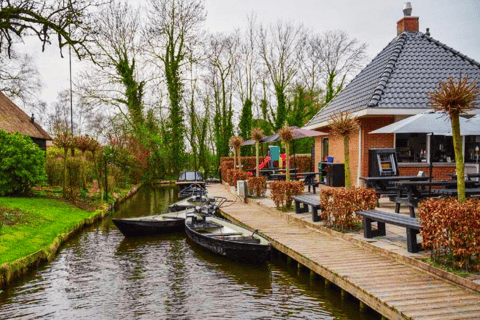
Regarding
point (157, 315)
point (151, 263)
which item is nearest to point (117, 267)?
point (151, 263)

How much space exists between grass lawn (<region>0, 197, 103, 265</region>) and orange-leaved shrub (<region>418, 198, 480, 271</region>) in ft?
26.3

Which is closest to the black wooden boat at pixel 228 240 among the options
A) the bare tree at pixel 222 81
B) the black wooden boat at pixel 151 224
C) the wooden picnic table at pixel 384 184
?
the black wooden boat at pixel 151 224

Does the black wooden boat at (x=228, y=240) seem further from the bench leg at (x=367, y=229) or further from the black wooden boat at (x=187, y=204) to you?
the black wooden boat at (x=187, y=204)

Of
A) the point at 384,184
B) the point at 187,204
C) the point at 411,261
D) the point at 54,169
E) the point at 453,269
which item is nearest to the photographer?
the point at 453,269

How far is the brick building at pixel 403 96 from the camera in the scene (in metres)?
14.0

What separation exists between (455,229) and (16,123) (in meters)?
25.8

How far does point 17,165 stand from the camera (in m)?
16.9

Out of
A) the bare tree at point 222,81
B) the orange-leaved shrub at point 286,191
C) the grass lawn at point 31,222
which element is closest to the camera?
the grass lawn at point 31,222

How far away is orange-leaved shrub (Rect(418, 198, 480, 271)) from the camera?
5.70m

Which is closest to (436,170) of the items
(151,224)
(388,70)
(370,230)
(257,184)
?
(388,70)

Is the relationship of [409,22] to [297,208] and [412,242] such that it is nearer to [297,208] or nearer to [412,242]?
[297,208]

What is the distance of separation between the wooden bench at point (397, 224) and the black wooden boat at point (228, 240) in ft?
6.89

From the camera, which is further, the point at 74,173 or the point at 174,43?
the point at 174,43

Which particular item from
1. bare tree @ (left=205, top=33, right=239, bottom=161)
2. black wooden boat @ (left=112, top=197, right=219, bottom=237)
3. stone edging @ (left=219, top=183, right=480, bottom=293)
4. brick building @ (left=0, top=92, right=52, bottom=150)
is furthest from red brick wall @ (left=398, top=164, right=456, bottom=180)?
bare tree @ (left=205, top=33, right=239, bottom=161)
